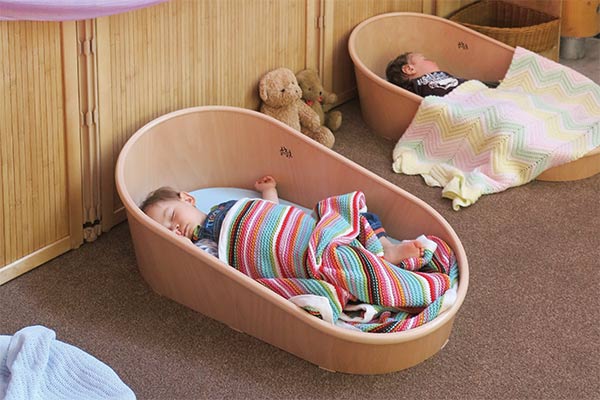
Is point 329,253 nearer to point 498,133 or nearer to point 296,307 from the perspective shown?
point 296,307

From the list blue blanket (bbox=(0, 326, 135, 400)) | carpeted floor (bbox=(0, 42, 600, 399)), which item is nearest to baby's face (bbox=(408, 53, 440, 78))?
carpeted floor (bbox=(0, 42, 600, 399))

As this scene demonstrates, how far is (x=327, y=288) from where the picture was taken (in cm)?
213

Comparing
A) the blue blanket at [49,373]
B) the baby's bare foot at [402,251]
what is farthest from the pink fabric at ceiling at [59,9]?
the baby's bare foot at [402,251]

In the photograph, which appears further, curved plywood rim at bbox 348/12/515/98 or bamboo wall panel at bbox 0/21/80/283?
curved plywood rim at bbox 348/12/515/98

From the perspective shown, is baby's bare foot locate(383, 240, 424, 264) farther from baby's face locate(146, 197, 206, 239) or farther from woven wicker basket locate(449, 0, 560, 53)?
woven wicker basket locate(449, 0, 560, 53)

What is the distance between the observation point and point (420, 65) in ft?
10.8

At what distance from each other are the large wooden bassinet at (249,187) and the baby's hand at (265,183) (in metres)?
0.03

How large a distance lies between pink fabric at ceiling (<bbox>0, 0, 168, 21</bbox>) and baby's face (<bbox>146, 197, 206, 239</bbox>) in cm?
49

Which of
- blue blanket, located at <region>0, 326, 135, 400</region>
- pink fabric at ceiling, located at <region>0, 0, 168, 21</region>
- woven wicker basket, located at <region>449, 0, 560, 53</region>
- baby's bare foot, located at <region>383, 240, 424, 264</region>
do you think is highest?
pink fabric at ceiling, located at <region>0, 0, 168, 21</region>

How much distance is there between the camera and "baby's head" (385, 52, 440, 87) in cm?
327

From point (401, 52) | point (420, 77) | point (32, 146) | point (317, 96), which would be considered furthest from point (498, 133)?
point (32, 146)

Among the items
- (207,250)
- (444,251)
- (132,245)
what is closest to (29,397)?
(207,250)

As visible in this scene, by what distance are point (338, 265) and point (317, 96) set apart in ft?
3.45

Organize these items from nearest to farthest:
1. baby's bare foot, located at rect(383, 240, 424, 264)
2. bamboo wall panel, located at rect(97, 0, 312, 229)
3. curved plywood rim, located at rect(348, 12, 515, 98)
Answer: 1. baby's bare foot, located at rect(383, 240, 424, 264)
2. bamboo wall panel, located at rect(97, 0, 312, 229)
3. curved plywood rim, located at rect(348, 12, 515, 98)
